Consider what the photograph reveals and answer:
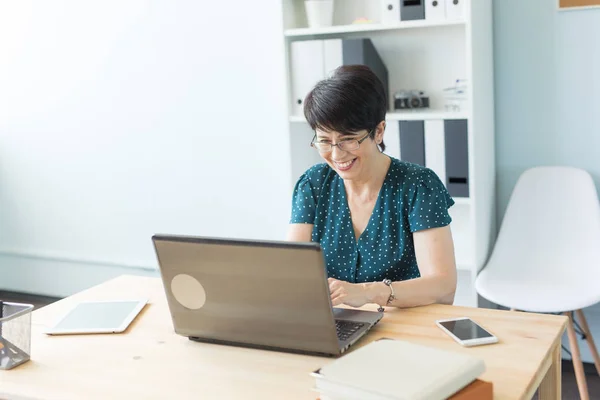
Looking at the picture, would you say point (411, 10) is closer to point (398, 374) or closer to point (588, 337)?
point (588, 337)

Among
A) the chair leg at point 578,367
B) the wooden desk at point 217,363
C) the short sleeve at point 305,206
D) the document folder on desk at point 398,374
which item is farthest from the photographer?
the chair leg at point 578,367

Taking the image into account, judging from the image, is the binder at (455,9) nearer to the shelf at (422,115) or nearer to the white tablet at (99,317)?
the shelf at (422,115)

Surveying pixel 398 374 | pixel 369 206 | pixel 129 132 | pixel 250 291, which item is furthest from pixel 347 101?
pixel 129 132

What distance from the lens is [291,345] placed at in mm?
1535

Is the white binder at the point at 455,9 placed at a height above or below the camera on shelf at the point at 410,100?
above

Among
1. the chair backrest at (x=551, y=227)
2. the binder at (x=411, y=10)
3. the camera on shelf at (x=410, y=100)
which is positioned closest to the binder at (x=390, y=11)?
the binder at (x=411, y=10)

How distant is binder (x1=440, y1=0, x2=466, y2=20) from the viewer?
2.78 meters

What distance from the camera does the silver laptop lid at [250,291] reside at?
1.45 m

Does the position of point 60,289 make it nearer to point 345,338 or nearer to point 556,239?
point 556,239

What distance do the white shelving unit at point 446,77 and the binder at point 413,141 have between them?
0.08 feet

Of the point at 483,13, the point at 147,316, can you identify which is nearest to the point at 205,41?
the point at 483,13

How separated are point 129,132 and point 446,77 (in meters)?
1.72

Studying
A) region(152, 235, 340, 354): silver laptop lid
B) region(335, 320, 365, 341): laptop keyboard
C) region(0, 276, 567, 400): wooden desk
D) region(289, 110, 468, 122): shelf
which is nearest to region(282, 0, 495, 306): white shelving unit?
region(289, 110, 468, 122): shelf

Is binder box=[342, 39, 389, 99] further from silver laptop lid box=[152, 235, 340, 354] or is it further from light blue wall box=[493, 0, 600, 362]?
silver laptop lid box=[152, 235, 340, 354]
